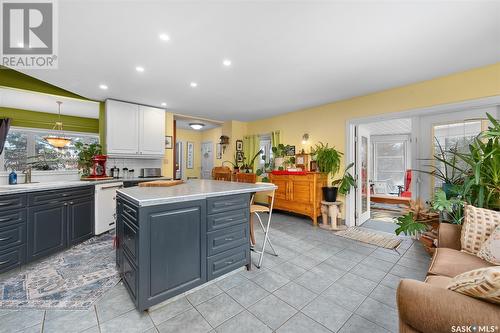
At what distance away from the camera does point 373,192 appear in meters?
6.86

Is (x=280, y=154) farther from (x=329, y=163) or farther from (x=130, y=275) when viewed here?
(x=130, y=275)

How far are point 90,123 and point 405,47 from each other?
5.56 meters

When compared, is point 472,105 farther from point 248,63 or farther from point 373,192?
point 373,192

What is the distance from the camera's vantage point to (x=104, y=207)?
3.35 meters

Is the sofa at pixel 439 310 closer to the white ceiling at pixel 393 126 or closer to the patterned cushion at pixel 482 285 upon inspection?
the patterned cushion at pixel 482 285

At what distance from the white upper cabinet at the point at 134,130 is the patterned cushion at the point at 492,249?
490cm

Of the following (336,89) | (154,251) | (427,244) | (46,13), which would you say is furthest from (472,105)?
(46,13)

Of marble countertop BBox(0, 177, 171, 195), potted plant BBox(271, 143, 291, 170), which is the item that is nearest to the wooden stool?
potted plant BBox(271, 143, 291, 170)

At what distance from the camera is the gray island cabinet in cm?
156

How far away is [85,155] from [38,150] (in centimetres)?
117

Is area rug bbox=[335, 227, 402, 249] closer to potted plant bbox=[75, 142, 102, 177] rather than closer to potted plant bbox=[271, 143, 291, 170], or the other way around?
potted plant bbox=[271, 143, 291, 170]

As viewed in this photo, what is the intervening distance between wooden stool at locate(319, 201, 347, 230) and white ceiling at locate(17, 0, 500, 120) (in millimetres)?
2088

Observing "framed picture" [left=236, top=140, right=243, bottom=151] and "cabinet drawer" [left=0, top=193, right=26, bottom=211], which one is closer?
"cabinet drawer" [left=0, top=193, right=26, bottom=211]

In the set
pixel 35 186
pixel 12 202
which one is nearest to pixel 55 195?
pixel 35 186
